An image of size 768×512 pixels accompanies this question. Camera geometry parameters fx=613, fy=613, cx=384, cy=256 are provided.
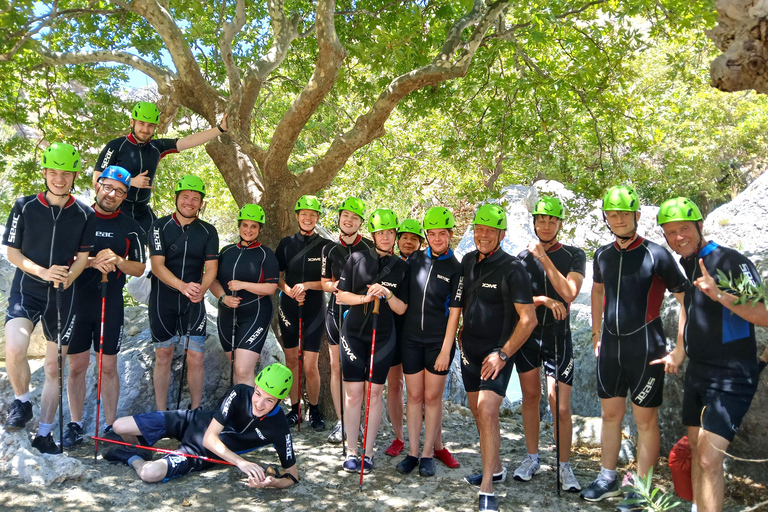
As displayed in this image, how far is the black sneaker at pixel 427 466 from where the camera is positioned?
5.91 m

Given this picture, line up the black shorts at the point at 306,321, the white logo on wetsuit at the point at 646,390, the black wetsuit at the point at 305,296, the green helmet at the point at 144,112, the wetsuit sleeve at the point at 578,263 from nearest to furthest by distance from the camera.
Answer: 1. the white logo on wetsuit at the point at 646,390
2. the wetsuit sleeve at the point at 578,263
3. the green helmet at the point at 144,112
4. the black wetsuit at the point at 305,296
5. the black shorts at the point at 306,321

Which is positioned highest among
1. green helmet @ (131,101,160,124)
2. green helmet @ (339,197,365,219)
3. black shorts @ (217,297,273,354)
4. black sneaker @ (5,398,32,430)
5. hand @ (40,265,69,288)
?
green helmet @ (131,101,160,124)

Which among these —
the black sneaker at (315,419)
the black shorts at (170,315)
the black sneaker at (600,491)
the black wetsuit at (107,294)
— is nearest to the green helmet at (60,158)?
the black wetsuit at (107,294)

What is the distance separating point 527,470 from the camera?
5.93 m

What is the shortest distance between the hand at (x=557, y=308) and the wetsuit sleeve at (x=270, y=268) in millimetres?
2947

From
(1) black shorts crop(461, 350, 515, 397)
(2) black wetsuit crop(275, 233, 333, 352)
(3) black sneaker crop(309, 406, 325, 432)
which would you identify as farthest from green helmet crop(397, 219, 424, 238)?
(3) black sneaker crop(309, 406, 325, 432)

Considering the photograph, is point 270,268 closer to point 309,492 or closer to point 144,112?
point 144,112

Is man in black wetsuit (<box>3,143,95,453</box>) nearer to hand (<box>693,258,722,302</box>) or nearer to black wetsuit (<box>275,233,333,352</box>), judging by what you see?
black wetsuit (<box>275,233,333,352</box>)

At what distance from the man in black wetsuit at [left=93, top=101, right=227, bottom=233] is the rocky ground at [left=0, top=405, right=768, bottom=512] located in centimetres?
284

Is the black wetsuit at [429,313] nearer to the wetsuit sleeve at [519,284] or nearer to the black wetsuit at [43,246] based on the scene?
the wetsuit sleeve at [519,284]

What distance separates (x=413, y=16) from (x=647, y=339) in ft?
14.9

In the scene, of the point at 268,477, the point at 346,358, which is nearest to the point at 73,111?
the point at 346,358

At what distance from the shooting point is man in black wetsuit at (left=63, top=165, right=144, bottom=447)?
6.16 meters

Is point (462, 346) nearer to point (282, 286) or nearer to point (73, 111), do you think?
point (282, 286)
